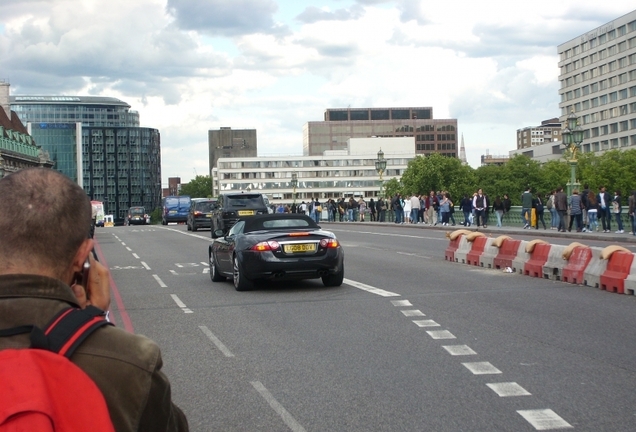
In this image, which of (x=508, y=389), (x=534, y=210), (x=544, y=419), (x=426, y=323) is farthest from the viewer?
(x=534, y=210)

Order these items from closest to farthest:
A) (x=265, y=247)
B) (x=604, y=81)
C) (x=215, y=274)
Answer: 1. (x=265, y=247)
2. (x=215, y=274)
3. (x=604, y=81)

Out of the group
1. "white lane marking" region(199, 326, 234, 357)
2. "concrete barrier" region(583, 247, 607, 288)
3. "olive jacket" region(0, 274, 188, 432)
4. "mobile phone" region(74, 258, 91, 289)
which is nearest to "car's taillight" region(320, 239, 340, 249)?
"concrete barrier" region(583, 247, 607, 288)

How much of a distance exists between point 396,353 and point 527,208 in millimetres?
33386

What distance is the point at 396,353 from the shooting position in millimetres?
9297

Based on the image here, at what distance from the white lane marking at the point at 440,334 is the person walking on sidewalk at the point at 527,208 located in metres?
30.5

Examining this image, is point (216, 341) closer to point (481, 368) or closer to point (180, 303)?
point (481, 368)

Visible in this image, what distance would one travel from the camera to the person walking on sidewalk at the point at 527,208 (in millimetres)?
40500

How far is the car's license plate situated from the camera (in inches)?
626

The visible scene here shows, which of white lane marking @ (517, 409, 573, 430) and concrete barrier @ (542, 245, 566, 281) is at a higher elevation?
concrete barrier @ (542, 245, 566, 281)

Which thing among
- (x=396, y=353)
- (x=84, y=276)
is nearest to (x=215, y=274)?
(x=396, y=353)

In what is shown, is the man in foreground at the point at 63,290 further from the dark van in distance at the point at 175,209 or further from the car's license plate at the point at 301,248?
the dark van in distance at the point at 175,209

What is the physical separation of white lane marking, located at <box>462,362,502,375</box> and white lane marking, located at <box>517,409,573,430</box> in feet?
5.03

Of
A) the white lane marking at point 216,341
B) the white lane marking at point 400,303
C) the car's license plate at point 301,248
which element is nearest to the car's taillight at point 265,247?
the car's license plate at point 301,248

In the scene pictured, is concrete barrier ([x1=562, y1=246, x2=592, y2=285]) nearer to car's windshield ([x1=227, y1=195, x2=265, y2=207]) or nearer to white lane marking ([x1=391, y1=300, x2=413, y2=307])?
white lane marking ([x1=391, y1=300, x2=413, y2=307])
